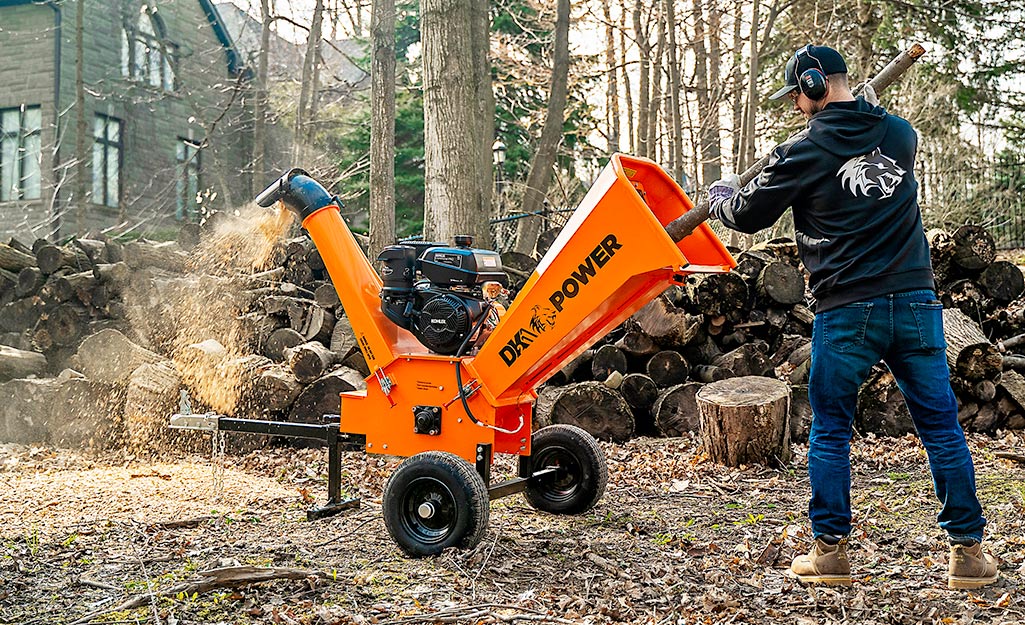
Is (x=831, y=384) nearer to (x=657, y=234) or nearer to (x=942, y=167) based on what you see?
(x=657, y=234)

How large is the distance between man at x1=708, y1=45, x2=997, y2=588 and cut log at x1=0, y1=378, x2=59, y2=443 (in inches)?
231

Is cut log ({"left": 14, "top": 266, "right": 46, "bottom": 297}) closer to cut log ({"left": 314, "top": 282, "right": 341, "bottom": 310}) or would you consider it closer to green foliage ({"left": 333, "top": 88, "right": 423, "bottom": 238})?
cut log ({"left": 314, "top": 282, "right": 341, "bottom": 310})

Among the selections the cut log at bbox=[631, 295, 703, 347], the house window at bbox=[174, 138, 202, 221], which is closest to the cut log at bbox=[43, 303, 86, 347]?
the cut log at bbox=[631, 295, 703, 347]

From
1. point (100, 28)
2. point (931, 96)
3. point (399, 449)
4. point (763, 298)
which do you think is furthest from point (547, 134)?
point (100, 28)

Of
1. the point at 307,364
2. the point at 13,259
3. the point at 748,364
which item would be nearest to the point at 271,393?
the point at 307,364

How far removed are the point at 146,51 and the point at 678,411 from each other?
64.1ft

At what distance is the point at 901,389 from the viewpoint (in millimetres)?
3754

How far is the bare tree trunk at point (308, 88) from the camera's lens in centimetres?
1688

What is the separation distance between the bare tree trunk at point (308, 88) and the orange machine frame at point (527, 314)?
42.4 feet

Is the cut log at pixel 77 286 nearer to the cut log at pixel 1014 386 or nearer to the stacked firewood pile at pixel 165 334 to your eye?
the stacked firewood pile at pixel 165 334

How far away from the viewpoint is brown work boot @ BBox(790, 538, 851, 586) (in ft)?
12.6

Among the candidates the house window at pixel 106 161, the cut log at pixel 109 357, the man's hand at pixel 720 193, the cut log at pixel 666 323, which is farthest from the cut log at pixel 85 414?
the house window at pixel 106 161

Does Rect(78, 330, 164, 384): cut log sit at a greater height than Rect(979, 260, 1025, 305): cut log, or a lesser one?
lesser

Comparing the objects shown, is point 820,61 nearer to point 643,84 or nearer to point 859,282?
point 859,282
